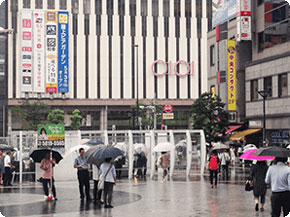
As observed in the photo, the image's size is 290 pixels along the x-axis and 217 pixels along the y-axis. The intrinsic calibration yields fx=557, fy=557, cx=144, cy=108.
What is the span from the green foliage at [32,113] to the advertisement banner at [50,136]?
51.8 metres

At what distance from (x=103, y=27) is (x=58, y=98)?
1305 cm

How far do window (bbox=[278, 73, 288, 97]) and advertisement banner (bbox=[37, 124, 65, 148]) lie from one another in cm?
2131

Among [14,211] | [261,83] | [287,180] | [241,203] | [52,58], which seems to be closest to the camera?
[287,180]

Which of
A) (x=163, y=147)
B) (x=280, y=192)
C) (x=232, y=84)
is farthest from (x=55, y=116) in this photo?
(x=280, y=192)

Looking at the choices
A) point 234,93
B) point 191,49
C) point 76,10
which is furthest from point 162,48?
Result: point 234,93

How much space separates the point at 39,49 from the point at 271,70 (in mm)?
45611

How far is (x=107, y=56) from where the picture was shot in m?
85.6

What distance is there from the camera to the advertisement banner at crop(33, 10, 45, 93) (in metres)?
80.3

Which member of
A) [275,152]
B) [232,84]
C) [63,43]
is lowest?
[275,152]

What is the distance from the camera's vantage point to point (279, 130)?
42.0 metres

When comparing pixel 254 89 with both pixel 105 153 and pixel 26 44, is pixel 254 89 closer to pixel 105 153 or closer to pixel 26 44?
pixel 105 153

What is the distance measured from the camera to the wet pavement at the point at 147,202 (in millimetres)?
15195

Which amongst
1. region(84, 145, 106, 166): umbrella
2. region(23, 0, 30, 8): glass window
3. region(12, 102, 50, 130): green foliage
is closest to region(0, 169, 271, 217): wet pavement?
region(84, 145, 106, 166): umbrella

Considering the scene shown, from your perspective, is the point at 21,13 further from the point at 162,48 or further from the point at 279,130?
the point at 279,130
